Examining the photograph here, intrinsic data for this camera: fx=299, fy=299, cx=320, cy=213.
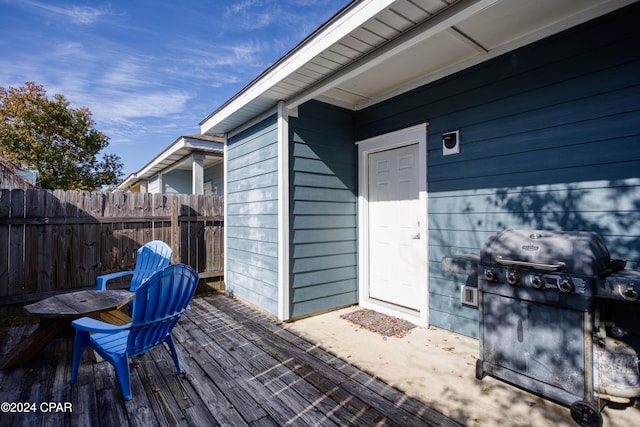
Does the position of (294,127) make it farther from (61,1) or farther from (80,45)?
(80,45)

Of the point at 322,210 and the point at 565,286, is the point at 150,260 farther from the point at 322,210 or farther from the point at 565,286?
the point at 565,286

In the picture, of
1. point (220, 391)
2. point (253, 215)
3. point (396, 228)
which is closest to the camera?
point (220, 391)

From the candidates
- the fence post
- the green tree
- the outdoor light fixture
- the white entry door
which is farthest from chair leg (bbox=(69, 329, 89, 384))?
the green tree

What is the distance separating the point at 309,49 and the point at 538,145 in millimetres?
2124

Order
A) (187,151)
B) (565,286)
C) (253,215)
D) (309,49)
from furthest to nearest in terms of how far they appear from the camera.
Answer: (187,151) < (253,215) < (309,49) < (565,286)

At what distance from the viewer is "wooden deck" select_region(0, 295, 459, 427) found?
1.82 meters

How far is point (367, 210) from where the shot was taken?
414 centimetres

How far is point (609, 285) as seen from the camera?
164 cm

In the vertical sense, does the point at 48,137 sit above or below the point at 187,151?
above

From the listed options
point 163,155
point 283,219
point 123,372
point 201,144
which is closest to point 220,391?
point 123,372

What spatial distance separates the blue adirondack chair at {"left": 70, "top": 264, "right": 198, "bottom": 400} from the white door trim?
7.84 feet

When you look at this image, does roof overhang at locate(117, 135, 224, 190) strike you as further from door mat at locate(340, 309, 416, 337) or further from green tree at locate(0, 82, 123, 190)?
green tree at locate(0, 82, 123, 190)

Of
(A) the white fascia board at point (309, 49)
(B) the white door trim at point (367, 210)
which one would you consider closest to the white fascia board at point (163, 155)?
(A) the white fascia board at point (309, 49)

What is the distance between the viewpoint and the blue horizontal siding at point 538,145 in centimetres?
212
